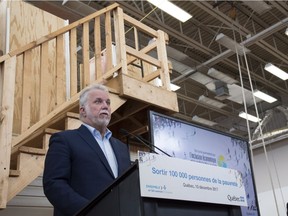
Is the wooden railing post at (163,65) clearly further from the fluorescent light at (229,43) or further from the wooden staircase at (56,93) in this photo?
the fluorescent light at (229,43)

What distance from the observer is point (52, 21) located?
467 centimetres

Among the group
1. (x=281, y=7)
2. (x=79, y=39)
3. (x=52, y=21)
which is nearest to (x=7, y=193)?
(x=52, y=21)

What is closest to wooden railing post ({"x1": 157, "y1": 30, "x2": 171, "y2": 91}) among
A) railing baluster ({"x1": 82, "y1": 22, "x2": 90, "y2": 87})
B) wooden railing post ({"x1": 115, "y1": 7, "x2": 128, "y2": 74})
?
wooden railing post ({"x1": 115, "y1": 7, "x2": 128, "y2": 74})

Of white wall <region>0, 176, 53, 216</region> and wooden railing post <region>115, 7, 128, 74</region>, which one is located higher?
wooden railing post <region>115, 7, 128, 74</region>

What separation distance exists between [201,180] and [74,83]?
7.85ft

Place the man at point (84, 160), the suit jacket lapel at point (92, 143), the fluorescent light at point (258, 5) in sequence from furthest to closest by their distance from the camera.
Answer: the fluorescent light at point (258, 5) < the suit jacket lapel at point (92, 143) < the man at point (84, 160)

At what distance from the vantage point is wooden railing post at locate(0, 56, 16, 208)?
95.1 inches

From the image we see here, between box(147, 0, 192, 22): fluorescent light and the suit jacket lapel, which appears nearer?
the suit jacket lapel

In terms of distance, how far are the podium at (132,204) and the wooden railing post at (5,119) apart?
1.45m

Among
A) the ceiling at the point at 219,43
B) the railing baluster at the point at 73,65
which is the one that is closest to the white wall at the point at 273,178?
the ceiling at the point at 219,43

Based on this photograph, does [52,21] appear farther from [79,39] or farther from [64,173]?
[64,173]

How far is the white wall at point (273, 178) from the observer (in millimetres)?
10266

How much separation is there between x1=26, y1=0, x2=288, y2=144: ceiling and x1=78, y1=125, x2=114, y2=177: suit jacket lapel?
3.32 meters

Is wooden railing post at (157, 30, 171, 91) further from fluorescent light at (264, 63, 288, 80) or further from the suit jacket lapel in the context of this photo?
fluorescent light at (264, 63, 288, 80)
